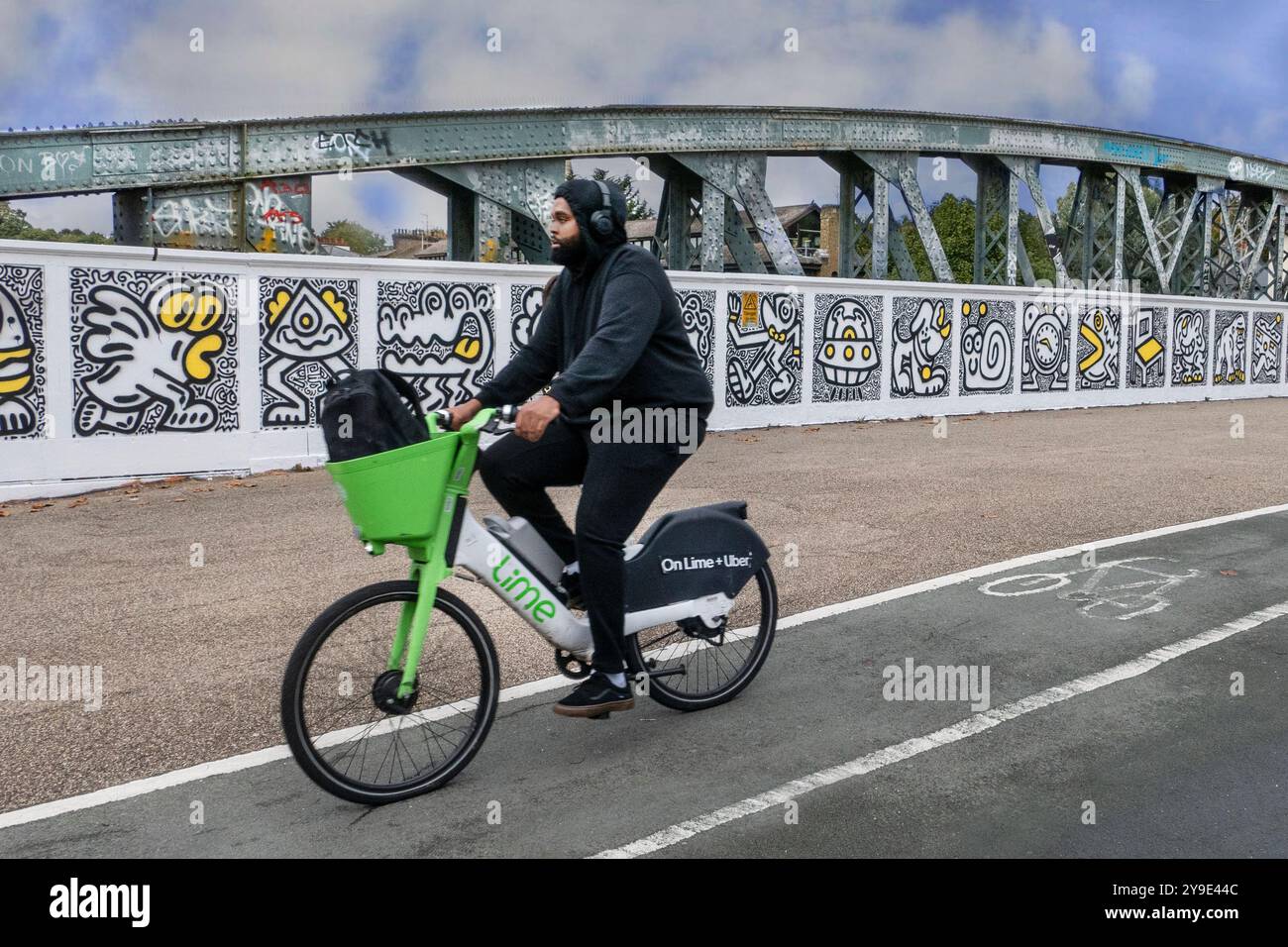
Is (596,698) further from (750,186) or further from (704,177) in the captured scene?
(750,186)

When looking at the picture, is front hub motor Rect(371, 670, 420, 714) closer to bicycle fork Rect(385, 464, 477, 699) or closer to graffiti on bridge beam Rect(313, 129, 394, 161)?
bicycle fork Rect(385, 464, 477, 699)

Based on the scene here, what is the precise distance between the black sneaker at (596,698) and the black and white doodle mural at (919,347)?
48.6 ft

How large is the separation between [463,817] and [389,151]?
1421cm

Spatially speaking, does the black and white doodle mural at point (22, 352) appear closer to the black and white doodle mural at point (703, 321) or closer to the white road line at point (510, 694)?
the white road line at point (510, 694)

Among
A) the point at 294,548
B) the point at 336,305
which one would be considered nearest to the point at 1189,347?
the point at 336,305

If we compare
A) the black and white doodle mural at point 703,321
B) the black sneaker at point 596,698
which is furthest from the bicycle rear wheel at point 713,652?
the black and white doodle mural at point 703,321

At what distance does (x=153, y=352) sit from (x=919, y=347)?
11912 millimetres

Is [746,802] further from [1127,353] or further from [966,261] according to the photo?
[966,261]

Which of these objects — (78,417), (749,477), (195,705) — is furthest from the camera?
(749,477)

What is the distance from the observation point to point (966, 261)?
67125 mm

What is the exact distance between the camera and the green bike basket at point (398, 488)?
3287mm
